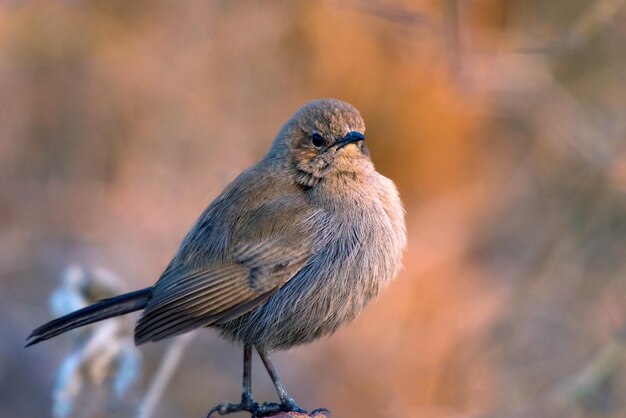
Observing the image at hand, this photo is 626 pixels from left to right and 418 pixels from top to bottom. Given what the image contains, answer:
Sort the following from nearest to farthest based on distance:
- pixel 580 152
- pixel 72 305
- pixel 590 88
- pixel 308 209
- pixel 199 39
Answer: pixel 308 209 < pixel 72 305 < pixel 580 152 < pixel 590 88 < pixel 199 39

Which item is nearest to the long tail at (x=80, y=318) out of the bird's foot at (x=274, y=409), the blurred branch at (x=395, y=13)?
the bird's foot at (x=274, y=409)

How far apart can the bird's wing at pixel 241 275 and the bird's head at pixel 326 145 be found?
28cm

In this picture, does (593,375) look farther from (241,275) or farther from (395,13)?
(241,275)

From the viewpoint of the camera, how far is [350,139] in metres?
5.82

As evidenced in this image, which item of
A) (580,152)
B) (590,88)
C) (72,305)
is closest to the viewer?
(72,305)

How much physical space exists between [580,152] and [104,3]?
5159 mm

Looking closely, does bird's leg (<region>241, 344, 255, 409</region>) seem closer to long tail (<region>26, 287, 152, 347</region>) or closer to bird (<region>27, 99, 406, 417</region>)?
bird (<region>27, 99, 406, 417</region>)

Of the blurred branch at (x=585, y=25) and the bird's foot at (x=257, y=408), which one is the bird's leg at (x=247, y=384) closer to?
the bird's foot at (x=257, y=408)

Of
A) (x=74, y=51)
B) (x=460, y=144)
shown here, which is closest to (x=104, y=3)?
(x=74, y=51)

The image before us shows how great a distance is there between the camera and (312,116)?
5977 millimetres

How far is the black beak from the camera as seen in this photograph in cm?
581

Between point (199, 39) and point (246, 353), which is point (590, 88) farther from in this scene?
point (246, 353)

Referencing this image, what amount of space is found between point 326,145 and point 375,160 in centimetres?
534

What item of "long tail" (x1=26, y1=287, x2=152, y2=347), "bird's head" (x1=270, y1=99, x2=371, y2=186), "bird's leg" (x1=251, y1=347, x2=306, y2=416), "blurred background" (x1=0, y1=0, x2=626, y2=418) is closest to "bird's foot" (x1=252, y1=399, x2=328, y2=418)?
"bird's leg" (x1=251, y1=347, x2=306, y2=416)
